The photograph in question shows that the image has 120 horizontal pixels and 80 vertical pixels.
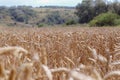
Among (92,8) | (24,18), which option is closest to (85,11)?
(92,8)

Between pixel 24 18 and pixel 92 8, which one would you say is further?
pixel 24 18

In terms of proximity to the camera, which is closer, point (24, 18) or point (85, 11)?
point (85, 11)

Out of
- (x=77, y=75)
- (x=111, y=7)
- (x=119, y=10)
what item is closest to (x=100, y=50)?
(x=77, y=75)

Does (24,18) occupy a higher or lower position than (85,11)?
lower

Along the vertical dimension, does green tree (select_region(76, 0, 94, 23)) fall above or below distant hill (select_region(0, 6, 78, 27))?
above

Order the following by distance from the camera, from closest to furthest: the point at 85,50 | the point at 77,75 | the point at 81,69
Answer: the point at 77,75, the point at 81,69, the point at 85,50

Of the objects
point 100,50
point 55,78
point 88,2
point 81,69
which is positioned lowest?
point 88,2

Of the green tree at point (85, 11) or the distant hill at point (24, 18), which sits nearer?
the distant hill at point (24, 18)

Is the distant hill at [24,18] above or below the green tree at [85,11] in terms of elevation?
below

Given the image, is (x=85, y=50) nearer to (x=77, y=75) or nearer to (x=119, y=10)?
(x=77, y=75)

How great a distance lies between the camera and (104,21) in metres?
46.8

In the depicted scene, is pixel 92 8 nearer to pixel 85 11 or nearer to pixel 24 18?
pixel 85 11

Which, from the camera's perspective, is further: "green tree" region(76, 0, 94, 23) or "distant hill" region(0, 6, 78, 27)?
"green tree" region(76, 0, 94, 23)

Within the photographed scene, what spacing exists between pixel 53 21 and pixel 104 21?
24.6m
